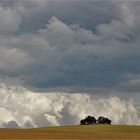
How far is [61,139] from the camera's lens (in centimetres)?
10331

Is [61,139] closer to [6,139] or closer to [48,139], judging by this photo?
[48,139]

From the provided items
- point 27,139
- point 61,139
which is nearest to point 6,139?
point 27,139

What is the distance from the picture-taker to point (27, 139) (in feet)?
324

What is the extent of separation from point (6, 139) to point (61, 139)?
12.7 metres

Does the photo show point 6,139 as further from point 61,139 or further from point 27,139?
point 61,139

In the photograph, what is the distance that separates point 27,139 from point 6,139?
14.5 ft

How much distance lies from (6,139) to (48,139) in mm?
9362

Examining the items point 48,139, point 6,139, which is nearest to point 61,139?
point 48,139

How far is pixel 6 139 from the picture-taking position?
321 ft

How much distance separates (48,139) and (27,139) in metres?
A: 5.11
